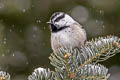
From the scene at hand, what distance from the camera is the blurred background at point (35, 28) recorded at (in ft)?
16.4

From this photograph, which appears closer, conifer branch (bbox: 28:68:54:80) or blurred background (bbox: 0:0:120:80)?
conifer branch (bbox: 28:68:54:80)

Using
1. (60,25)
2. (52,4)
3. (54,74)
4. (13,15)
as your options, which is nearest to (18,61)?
(13,15)

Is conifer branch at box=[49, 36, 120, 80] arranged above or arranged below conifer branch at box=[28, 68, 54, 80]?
above

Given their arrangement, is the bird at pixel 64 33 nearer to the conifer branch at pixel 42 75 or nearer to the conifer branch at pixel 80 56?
the conifer branch at pixel 80 56

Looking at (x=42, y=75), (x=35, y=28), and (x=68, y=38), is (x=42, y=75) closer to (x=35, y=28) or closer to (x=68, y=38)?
(x=68, y=38)

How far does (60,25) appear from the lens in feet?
12.9

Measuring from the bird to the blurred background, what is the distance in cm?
115

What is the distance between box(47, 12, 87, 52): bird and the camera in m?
3.68

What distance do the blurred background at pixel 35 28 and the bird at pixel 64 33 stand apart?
115 centimetres

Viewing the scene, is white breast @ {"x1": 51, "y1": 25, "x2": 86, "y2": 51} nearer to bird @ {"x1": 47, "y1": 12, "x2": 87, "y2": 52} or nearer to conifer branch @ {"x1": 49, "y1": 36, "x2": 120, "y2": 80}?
bird @ {"x1": 47, "y1": 12, "x2": 87, "y2": 52}

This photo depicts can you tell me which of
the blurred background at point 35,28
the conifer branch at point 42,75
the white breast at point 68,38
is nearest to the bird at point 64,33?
the white breast at point 68,38

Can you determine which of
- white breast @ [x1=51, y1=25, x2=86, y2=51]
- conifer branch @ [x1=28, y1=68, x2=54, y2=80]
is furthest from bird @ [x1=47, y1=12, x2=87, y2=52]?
conifer branch @ [x1=28, y1=68, x2=54, y2=80]

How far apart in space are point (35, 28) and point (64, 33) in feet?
5.26

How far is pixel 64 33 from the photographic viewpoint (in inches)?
146
